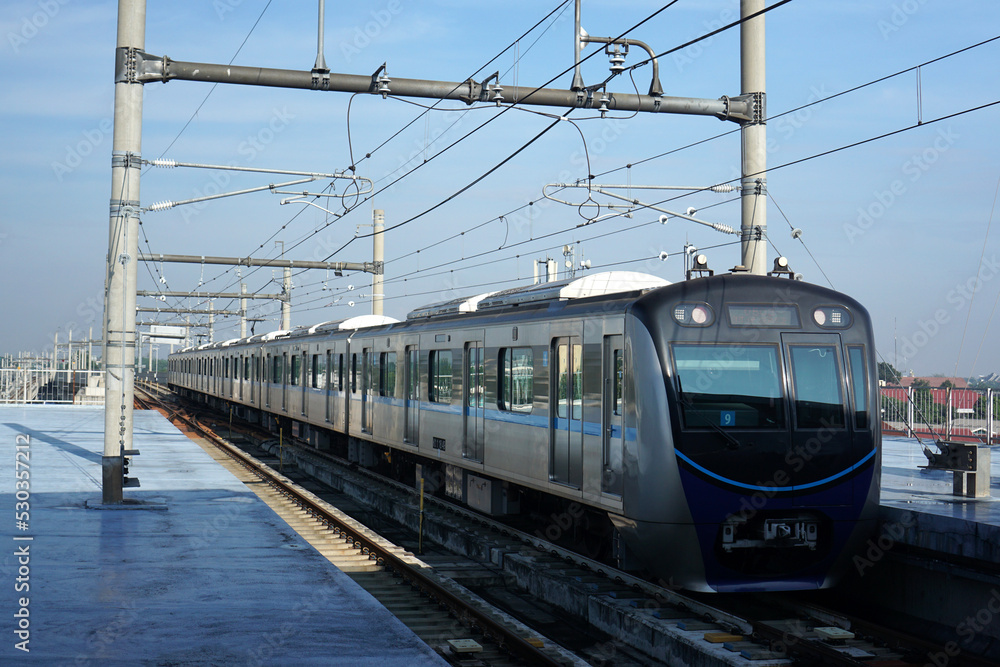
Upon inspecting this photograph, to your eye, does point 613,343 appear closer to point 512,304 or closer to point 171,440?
point 512,304

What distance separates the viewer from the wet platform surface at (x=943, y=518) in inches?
350

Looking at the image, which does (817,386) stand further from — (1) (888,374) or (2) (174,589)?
(1) (888,374)

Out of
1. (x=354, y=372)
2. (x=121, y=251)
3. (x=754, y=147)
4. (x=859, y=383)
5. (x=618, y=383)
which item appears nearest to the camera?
(x=859, y=383)

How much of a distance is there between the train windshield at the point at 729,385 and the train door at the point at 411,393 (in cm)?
785

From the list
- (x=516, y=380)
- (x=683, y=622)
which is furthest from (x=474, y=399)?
(x=683, y=622)

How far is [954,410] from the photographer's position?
19156mm

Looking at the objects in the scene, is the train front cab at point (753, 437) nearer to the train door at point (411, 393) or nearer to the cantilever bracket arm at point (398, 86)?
the cantilever bracket arm at point (398, 86)

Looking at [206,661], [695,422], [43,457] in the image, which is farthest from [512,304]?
[43,457]

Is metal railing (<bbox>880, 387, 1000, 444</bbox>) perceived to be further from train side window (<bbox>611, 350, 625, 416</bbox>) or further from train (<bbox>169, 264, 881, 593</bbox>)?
train side window (<bbox>611, 350, 625, 416</bbox>)

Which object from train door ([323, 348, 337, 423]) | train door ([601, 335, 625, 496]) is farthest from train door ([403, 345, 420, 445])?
train door ([601, 335, 625, 496])

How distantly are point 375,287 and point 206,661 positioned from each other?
2248cm

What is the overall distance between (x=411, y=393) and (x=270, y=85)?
226 inches

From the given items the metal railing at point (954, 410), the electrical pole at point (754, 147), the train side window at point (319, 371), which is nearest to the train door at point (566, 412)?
the electrical pole at point (754, 147)

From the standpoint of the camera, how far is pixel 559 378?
35.0ft
